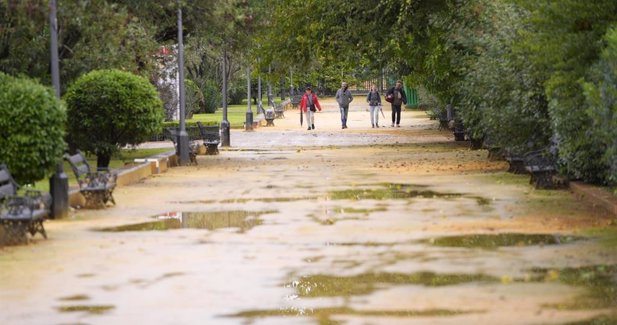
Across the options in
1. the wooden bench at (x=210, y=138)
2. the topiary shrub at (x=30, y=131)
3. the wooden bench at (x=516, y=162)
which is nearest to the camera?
the topiary shrub at (x=30, y=131)

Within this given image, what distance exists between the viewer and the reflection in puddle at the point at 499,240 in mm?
16125

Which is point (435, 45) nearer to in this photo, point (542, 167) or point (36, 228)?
point (542, 167)

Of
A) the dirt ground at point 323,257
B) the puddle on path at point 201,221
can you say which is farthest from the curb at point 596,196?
the puddle on path at point 201,221

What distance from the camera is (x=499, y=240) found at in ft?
54.2

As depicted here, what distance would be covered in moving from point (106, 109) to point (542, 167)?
9.77 meters

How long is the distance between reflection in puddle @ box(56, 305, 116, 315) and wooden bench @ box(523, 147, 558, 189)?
13.0m

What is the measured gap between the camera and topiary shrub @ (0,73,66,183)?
1945cm

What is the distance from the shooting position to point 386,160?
34.9 metres

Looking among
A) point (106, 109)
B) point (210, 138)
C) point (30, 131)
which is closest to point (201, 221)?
point (30, 131)

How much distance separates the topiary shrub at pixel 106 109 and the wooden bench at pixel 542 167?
8666 millimetres

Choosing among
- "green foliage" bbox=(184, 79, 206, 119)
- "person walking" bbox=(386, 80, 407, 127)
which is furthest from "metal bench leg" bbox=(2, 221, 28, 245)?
"person walking" bbox=(386, 80, 407, 127)

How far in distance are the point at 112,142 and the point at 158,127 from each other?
1.09 metres

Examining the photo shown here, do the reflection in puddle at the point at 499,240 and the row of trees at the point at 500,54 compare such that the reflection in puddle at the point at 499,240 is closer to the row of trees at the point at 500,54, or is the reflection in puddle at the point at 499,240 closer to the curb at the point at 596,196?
the row of trees at the point at 500,54

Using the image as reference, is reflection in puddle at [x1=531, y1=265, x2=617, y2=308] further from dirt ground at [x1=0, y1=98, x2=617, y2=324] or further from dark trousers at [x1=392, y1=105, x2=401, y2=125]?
dark trousers at [x1=392, y1=105, x2=401, y2=125]
